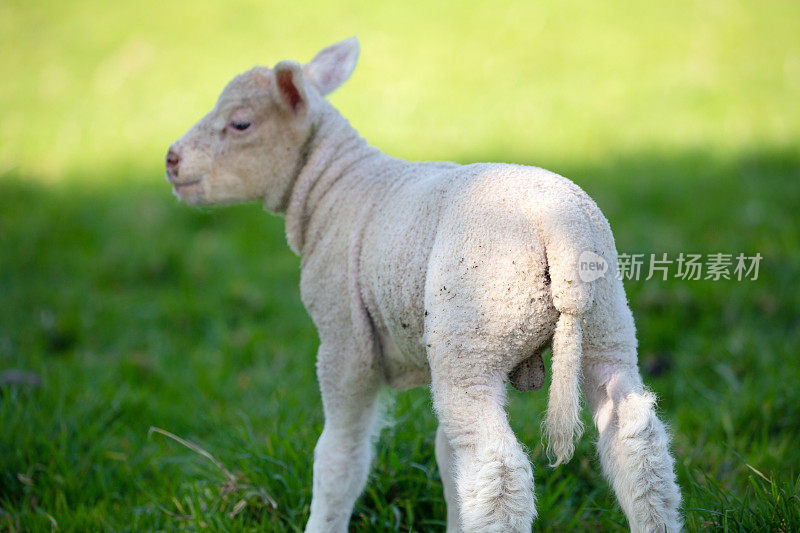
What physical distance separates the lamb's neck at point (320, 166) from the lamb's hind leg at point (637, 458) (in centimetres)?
120

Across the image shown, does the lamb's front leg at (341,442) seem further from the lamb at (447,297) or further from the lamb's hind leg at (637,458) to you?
the lamb's hind leg at (637,458)

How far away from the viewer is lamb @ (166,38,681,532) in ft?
6.74

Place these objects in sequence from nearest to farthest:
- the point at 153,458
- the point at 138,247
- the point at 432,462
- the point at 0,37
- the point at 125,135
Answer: the point at 432,462
the point at 153,458
the point at 138,247
the point at 125,135
the point at 0,37

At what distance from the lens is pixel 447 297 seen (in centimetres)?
212

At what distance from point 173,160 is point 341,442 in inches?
44.7

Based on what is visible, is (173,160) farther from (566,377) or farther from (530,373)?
(566,377)

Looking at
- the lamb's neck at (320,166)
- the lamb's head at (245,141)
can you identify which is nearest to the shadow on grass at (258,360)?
the lamb's neck at (320,166)

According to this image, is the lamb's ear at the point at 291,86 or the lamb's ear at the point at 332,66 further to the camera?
the lamb's ear at the point at 332,66

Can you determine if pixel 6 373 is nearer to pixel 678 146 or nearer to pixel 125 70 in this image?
pixel 678 146

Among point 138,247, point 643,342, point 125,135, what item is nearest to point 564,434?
point 643,342

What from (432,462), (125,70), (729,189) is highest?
(125,70)

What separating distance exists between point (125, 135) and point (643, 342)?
550 centimetres

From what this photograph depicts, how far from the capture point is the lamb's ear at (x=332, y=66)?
9.98 feet

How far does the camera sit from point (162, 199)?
21.3 feet
